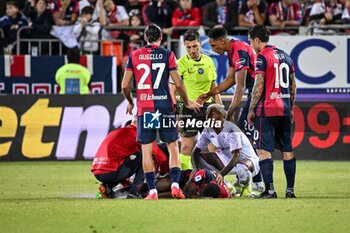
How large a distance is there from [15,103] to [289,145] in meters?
8.52

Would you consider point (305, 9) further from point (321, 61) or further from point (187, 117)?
point (187, 117)

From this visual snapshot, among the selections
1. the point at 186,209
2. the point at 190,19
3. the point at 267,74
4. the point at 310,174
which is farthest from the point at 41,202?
the point at 190,19

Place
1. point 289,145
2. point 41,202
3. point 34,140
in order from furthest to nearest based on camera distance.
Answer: point 34,140
point 289,145
point 41,202

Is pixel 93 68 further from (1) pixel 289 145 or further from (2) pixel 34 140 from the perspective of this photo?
(1) pixel 289 145

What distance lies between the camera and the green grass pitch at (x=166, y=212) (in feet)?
34.3

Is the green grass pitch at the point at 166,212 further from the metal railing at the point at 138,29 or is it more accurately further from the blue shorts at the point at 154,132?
the metal railing at the point at 138,29

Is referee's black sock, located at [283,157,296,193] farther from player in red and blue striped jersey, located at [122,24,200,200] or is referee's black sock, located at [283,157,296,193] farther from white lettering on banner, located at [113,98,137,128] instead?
white lettering on banner, located at [113,98,137,128]

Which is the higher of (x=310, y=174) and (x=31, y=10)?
(x=31, y=10)

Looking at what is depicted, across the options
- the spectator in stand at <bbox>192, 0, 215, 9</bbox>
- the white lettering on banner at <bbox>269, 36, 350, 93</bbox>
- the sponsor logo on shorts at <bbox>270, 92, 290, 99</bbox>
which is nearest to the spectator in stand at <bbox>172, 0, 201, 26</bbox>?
the spectator in stand at <bbox>192, 0, 215, 9</bbox>

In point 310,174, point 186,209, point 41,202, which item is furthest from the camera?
point 310,174

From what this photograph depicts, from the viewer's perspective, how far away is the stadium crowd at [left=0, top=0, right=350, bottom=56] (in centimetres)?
2336

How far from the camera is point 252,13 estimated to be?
23594 millimetres

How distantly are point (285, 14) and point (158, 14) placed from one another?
9.78 feet

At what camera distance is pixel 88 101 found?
69.3 feet
